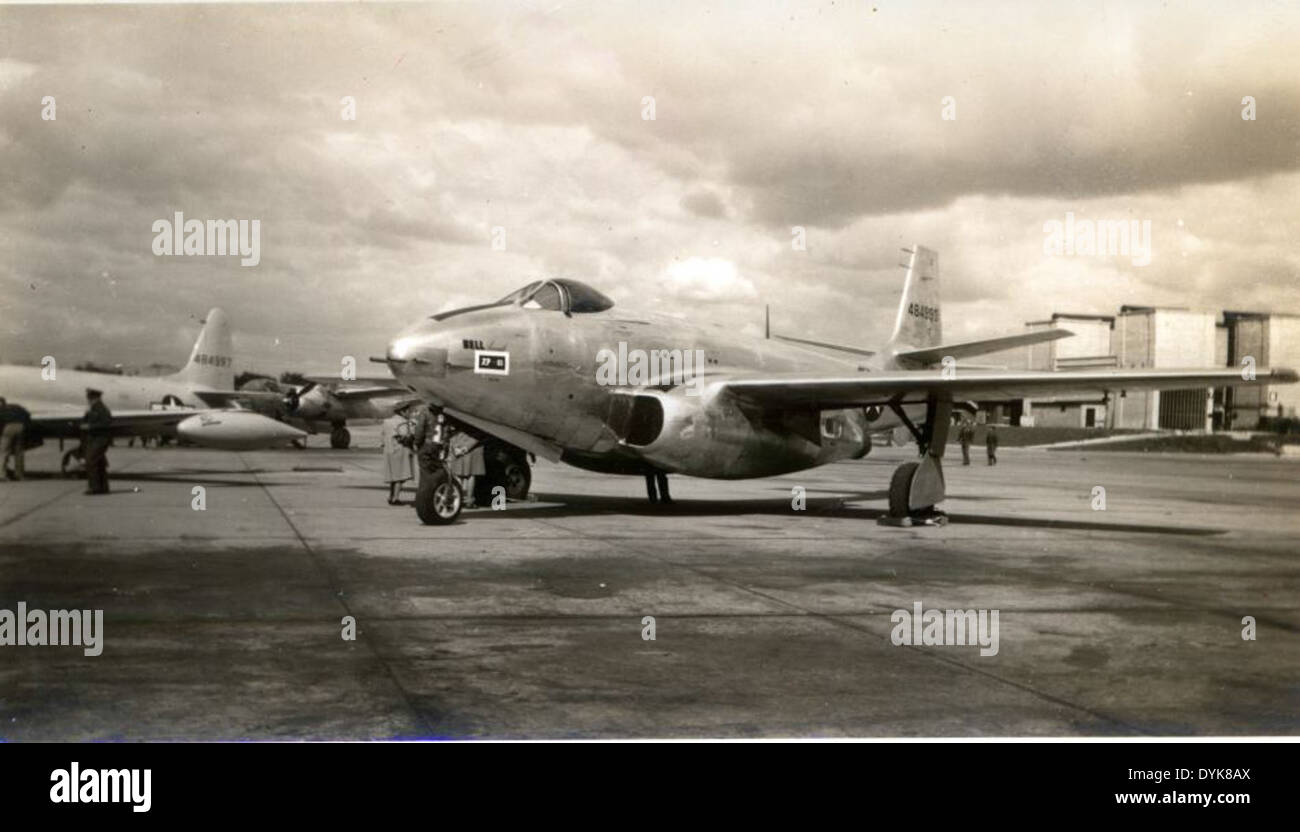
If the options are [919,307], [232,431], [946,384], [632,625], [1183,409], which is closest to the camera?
[632,625]

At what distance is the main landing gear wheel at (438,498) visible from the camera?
43.5 feet

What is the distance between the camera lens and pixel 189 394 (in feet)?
99.6

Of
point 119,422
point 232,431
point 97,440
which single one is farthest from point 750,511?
point 119,422

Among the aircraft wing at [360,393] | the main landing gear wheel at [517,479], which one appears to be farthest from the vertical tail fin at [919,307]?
the aircraft wing at [360,393]

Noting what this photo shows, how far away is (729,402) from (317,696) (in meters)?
9.95

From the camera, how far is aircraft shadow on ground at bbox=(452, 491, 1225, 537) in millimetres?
14250

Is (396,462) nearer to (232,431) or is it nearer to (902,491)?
(232,431)

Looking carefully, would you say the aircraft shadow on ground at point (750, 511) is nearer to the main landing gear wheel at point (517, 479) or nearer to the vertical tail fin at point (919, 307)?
the main landing gear wheel at point (517, 479)

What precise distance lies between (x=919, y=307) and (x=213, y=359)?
26.5 meters

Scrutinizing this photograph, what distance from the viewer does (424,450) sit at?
13375mm

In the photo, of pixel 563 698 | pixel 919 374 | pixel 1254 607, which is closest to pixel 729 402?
pixel 919 374

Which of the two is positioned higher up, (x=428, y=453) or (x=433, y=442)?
(x=433, y=442)

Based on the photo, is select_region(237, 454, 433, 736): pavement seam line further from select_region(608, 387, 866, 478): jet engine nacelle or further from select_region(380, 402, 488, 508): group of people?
select_region(608, 387, 866, 478): jet engine nacelle
